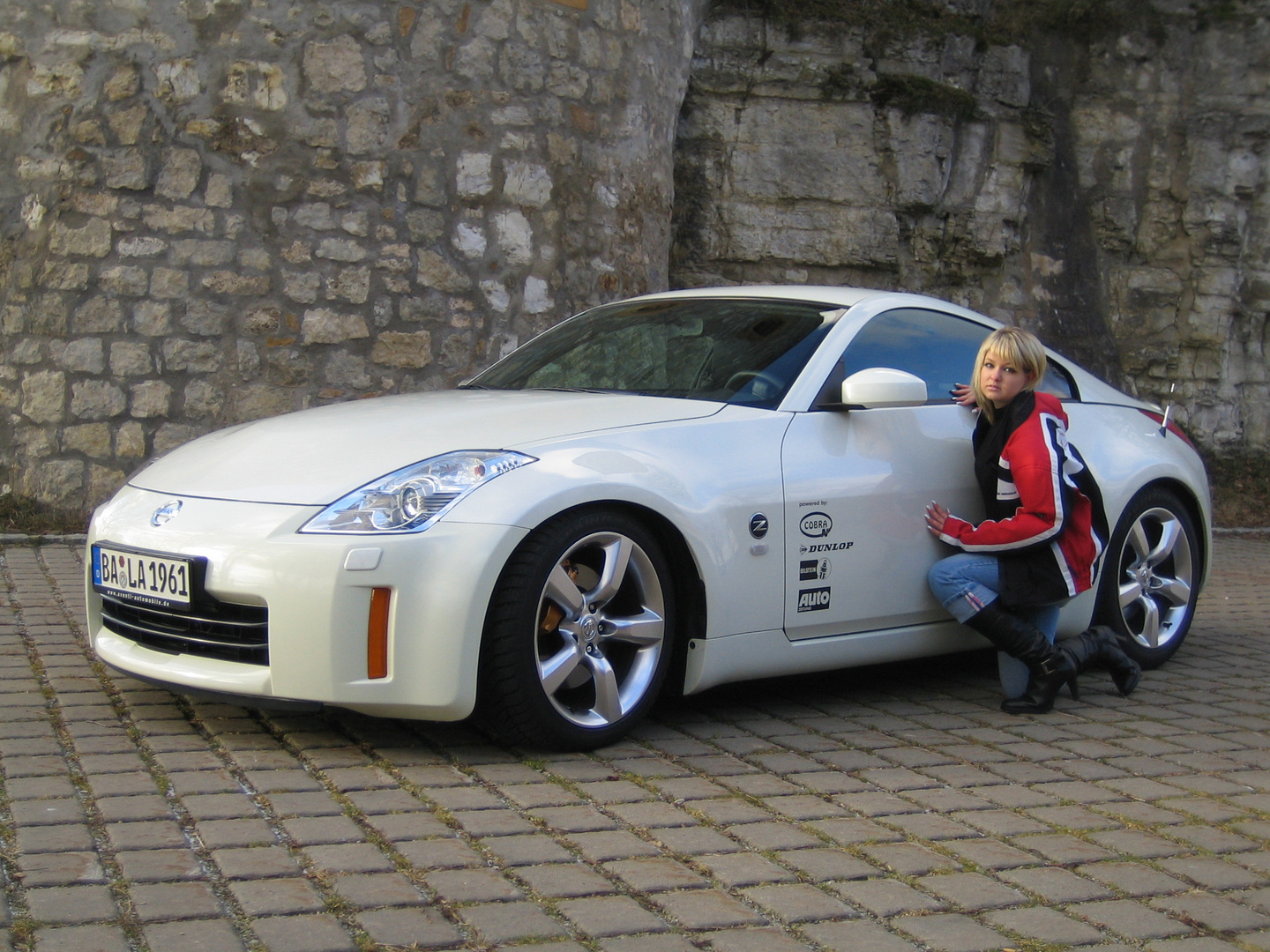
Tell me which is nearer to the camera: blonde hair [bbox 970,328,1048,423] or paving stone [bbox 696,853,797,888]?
paving stone [bbox 696,853,797,888]

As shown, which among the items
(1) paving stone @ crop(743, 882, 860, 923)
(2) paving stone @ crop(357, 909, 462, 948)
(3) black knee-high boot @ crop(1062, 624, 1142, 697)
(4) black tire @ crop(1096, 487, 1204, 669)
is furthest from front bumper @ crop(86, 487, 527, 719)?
(4) black tire @ crop(1096, 487, 1204, 669)

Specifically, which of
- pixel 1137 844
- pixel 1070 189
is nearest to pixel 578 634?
pixel 1137 844

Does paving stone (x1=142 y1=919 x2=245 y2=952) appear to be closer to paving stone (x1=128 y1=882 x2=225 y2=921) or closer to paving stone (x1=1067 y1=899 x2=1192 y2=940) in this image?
paving stone (x1=128 y1=882 x2=225 y2=921)

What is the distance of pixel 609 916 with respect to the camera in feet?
9.45

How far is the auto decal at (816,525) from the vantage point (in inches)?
180

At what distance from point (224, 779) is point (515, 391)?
1.90 metres

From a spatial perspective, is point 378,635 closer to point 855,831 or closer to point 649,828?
point 649,828

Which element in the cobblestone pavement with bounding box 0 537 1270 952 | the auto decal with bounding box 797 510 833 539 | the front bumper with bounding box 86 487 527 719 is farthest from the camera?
the auto decal with bounding box 797 510 833 539

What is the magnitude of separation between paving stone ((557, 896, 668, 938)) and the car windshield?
83.4 inches

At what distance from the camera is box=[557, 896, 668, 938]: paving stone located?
281cm

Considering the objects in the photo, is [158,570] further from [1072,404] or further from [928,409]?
[1072,404]

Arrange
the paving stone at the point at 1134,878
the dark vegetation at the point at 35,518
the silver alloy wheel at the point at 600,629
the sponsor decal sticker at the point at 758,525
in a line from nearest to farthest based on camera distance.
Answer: the paving stone at the point at 1134,878 → the silver alloy wheel at the point at 600,629 → the sponsor decal sticker at the point at 758,525 → the dark vegetation at the point at 35,518

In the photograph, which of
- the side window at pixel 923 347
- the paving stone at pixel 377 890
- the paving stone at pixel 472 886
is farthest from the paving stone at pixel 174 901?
the side window at pixel 923 347

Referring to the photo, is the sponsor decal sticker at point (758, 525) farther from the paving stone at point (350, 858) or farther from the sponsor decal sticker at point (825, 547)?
the paving stone at point (350, 858)
